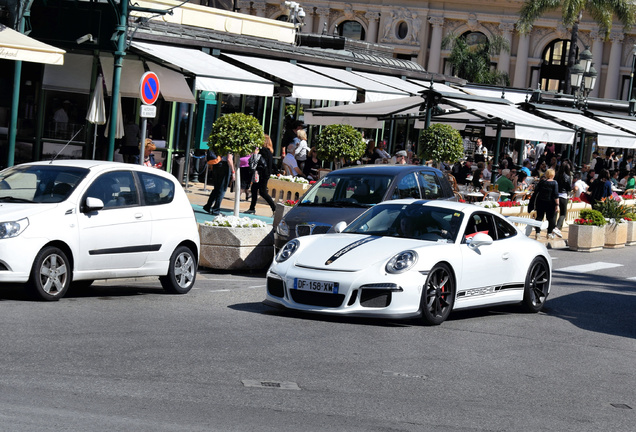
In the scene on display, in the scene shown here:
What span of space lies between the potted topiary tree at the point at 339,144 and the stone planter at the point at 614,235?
256 inches

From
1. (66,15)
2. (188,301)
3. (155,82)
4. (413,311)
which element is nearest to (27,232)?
(188,301)

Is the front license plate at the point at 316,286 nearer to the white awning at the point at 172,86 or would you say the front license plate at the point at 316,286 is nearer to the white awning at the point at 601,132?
the white awning at the point at 172,86

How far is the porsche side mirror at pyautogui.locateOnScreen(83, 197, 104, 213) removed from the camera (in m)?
11.7

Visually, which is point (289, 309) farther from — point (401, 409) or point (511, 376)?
point (401, 409)

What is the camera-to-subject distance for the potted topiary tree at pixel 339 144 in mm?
22328

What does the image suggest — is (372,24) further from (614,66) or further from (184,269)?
(184,269)

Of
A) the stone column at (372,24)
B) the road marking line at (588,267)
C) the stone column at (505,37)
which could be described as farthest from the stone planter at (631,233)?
the stone column at (372,24)

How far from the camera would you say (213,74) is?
24.2 meters

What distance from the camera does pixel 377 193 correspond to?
15.6 m

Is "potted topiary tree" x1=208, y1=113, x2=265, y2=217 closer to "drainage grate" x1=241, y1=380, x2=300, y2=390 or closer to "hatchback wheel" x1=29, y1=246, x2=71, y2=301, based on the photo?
"hatchback wheel" x1=29, y1=246, x2=71, y2=301

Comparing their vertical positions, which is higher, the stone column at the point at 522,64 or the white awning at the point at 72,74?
the stone column at the point at 522,64

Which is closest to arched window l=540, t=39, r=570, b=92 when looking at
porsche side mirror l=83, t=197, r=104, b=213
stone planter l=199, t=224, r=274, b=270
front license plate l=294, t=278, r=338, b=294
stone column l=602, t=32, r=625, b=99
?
stone column l=602, t=32, r=625, b=99

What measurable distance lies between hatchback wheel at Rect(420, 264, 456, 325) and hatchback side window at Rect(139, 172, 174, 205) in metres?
3.59

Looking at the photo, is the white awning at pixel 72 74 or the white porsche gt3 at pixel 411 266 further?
the white awning at pixel 72 74
